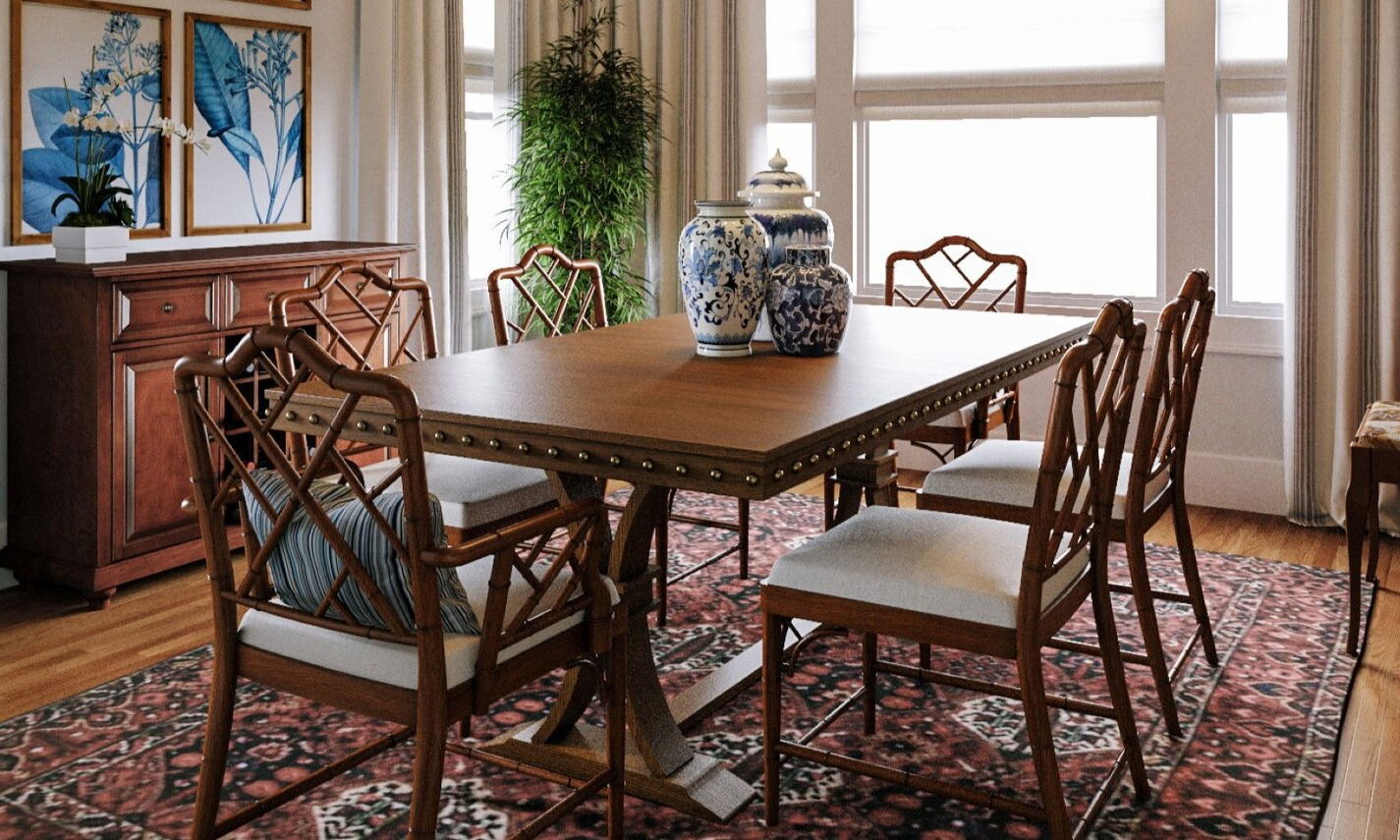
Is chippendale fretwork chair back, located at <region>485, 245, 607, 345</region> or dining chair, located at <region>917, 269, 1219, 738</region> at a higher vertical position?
chippendale fretwork chair back, located at <region>485, 245, 607, 345</region>

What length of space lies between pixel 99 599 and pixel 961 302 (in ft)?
9.12

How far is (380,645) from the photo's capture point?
2104 millimetres

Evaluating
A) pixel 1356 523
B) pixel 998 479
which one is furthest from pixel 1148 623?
pixel 1356 523

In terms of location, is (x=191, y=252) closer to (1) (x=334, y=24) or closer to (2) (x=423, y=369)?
(1) (x=334, y=24)

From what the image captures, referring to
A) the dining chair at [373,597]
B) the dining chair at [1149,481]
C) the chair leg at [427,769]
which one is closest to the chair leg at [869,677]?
the dining chair at [1149,481]

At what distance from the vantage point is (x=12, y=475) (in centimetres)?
409

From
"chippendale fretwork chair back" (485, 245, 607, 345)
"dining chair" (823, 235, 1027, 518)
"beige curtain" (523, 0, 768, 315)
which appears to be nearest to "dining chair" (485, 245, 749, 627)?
"chippendale fretwork chair back" (485, 245, 607, 345)

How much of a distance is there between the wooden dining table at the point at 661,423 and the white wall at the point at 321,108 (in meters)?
1.91

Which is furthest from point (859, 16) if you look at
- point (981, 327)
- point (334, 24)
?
point (981, 327)

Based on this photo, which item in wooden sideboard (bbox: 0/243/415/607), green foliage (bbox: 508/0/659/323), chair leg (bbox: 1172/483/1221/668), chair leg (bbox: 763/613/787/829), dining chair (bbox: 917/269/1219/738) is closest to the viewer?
chair leg (bbox: 763/613/787/829)

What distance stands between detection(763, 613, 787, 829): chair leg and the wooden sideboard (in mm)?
2243

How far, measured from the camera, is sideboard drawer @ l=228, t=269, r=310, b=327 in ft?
13.9

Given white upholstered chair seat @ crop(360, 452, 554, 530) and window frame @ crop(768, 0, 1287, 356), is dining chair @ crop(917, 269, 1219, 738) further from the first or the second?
window frame @ crop(768, 0, 1287, 356)

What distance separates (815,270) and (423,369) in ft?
2.86
